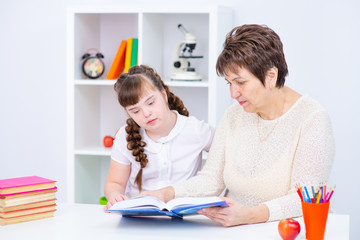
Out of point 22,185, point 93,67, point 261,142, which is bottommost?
point 22,185

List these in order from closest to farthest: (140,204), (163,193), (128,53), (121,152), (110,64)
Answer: (140,204)
(163,193)
(121,152)
(128,53)
(110,64)

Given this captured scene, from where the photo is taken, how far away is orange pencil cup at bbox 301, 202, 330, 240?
4.59 ft

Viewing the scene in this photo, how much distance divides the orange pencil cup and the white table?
0.05m

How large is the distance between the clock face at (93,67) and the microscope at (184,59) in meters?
0.45

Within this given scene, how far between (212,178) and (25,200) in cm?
72

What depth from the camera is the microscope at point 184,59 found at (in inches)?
114

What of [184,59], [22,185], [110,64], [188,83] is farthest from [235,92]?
[110,64]

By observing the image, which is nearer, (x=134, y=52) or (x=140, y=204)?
(x=140, y=204)

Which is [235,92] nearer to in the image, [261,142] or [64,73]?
[261,142]

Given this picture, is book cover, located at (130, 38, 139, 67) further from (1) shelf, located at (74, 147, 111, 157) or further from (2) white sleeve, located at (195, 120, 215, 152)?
(2) white sleeve, located at (195, 120, 215, 152)

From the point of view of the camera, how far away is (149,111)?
2033mm

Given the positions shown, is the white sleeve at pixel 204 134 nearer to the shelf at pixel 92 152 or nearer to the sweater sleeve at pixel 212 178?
the sweater sleeve at pixel 212 178

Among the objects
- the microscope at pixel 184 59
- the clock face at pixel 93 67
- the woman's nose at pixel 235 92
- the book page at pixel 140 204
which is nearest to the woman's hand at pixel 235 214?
the book page at pixel 140 204

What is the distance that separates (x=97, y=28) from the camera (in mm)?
3250
